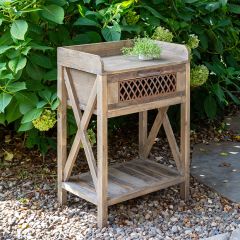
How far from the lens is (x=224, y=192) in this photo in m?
3.68

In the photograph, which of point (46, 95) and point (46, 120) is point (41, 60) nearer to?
point (46, 95)

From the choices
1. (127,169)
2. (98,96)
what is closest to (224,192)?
(127,169)

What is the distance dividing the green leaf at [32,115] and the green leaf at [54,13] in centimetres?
47

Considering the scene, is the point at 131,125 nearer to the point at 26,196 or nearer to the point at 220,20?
the point at 220,20

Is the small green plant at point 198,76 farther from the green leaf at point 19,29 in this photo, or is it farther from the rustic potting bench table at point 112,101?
the green leaf at point 19,29

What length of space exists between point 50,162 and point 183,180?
3.17ft

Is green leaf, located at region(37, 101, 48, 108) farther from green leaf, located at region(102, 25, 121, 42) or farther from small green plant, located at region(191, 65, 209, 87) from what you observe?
small green plant, located at region(191, 65, 209, 87)

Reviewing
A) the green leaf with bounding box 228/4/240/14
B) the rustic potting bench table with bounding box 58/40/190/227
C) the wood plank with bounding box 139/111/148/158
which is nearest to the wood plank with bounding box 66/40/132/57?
the rustic potting bench table with bounding box 58/40/190/227

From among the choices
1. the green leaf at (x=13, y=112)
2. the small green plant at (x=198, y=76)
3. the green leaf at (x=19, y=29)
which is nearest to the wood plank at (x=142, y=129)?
the small green plant at (x=198, y=76)

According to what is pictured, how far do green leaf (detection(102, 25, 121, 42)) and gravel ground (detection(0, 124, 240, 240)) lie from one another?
0.89 meters

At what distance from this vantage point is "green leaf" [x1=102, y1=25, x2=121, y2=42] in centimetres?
353

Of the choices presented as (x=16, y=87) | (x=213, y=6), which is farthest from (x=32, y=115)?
(x=213, y=6)

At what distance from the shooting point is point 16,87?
3379 millimetres

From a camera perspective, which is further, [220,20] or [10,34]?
[220,20]
